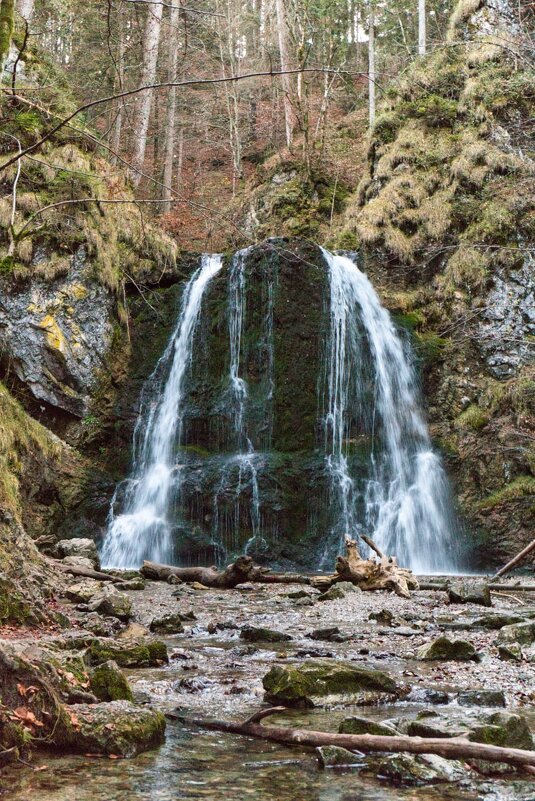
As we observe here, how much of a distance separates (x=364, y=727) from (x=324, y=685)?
83 centimetres

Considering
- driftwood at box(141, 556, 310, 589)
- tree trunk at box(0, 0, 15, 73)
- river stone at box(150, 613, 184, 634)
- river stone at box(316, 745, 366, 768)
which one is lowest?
driftwood at box(141, 556, 310, 589)

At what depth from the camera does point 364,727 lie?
2729 mm

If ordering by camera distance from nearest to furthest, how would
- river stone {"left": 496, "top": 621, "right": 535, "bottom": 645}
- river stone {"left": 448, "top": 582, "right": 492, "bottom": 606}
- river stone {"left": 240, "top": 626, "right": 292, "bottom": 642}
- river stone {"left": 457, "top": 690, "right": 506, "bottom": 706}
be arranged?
river stone {"left": 457, "top": 690, "right": 506, "bottom": 706}, river stone {"left": 496, "top": 621, "right": 535, "bottom": 645}, river stone {"left": 240, "top": 626, "right": 292, "bottom": 642}, river stone {"left": 448, "top": 582, "right": 492, "bottom": 606}

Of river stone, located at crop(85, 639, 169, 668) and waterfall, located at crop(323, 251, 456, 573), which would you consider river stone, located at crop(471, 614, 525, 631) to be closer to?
river stone, located at crop(85, 639, 169, 668)

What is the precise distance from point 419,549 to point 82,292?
819 cm

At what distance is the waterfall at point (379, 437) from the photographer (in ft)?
40.6

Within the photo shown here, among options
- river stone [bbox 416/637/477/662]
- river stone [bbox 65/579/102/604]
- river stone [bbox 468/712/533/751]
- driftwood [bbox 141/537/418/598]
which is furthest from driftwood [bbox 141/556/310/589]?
river stone [bbox 468/712/533/751]

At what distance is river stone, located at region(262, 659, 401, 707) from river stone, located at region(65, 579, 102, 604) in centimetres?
317

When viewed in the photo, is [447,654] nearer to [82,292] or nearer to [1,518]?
[1,518]

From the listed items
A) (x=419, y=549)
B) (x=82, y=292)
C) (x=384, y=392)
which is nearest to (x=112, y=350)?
(x=82, y=292)

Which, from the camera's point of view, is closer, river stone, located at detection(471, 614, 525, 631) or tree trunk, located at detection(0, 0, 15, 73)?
tree trunk, located at detection(0, 0, 15, 73)

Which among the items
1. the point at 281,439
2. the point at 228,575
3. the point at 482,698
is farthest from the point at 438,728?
the point at 281,439

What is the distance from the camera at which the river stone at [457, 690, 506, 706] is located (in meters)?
3.39

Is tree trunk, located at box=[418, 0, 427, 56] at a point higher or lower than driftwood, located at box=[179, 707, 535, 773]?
higher
